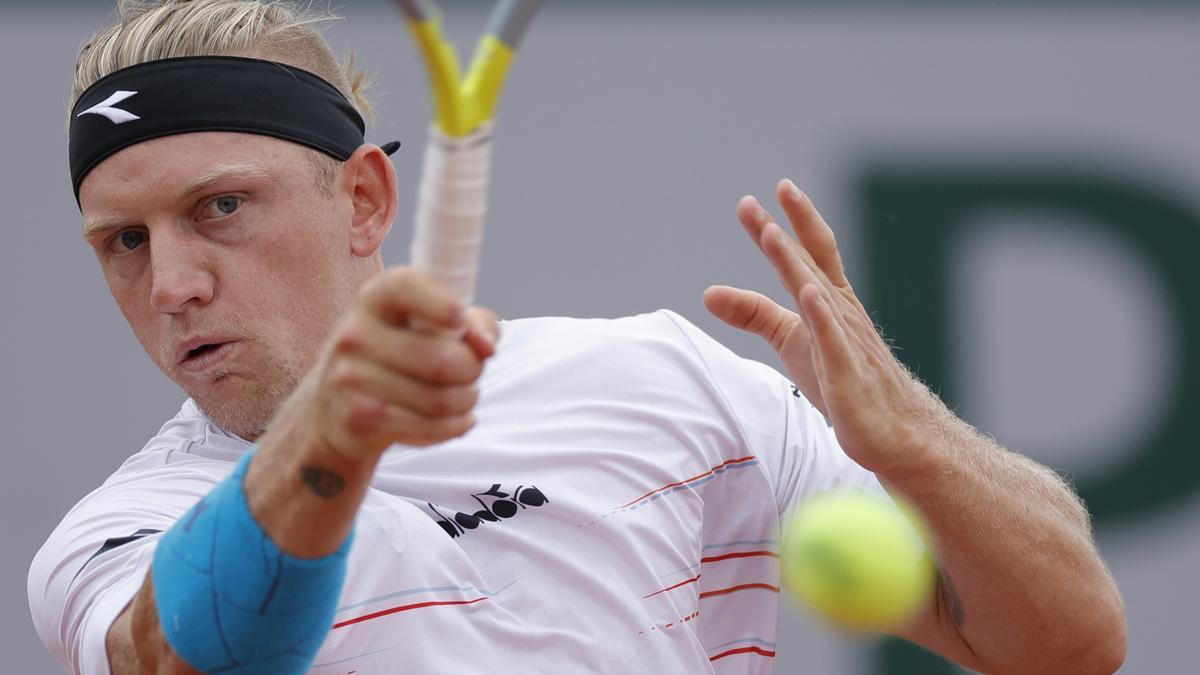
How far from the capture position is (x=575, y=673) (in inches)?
77.3

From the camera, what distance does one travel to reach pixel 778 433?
2.31 m

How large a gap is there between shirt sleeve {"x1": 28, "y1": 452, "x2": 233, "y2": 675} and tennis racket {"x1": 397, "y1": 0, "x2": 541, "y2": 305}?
688 mm

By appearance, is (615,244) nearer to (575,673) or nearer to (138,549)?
(575,673)

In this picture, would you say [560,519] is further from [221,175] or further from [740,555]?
[221,175]

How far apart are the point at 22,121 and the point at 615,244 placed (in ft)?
4.53

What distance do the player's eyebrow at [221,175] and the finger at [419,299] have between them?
103cm

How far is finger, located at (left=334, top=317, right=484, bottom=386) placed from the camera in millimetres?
1145

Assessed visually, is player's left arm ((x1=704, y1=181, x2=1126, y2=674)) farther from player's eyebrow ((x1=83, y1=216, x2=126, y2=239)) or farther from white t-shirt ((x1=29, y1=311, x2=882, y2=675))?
player's eyebrow ((x1=83, y1=216, x2=126, y2=239))

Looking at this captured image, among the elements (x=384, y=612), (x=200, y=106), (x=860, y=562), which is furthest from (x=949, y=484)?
(x=200, y=106)

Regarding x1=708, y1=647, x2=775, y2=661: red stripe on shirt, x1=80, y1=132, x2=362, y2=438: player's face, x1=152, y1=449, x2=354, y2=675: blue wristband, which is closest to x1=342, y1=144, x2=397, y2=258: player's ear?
x1=80, y1=132, x2=362, y2=438: player's face

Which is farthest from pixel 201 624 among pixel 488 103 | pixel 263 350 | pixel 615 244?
pixel 615 244

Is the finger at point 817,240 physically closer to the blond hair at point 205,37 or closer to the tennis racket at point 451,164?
the tennis racket at point 451,164

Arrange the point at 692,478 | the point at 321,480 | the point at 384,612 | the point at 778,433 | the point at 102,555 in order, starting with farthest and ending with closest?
the point at 778,433 < the point at 692,478 < the point at 384,612 < the point at 102,555 < the point at 321,480

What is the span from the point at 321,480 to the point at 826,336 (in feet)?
2.42
